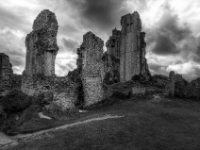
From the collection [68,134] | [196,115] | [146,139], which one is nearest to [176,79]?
[196,115]

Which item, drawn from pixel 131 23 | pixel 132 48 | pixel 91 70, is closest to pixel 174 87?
pixel 91 70

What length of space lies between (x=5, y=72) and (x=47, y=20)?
24.3 feet

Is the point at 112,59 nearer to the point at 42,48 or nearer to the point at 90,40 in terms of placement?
the point at 90,40

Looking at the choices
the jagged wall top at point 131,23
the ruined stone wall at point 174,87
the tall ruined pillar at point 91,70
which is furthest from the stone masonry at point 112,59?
the tall ruined pillar at point 91,70

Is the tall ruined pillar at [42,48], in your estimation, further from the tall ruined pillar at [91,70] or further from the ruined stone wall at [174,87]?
A: the ruined stone wall at [174,87]

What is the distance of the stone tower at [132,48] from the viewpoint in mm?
39500

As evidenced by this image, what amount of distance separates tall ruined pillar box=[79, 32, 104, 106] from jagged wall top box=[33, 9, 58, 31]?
4.03 meters

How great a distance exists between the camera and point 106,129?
1105 cm

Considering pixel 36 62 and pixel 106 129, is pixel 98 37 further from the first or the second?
pixel 106 129

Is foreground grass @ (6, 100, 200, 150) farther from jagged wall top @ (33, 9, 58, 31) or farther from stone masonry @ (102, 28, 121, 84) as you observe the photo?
stone masonry @ (102, 28, 121, 84)

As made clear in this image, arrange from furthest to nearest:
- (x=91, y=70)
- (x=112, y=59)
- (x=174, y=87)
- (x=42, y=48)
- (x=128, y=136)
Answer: (x=112, y=59), (x=174, y=87), (x=42, y=48), (x=91, y=70), (x=128, y=136)

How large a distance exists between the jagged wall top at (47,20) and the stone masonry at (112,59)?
67.9ft

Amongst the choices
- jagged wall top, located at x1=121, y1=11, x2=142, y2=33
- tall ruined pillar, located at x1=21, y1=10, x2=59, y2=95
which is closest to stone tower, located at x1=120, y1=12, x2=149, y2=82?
jagged wall top, located at x1=121, y1=11, x2=142, y2=33

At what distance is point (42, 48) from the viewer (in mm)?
20953
